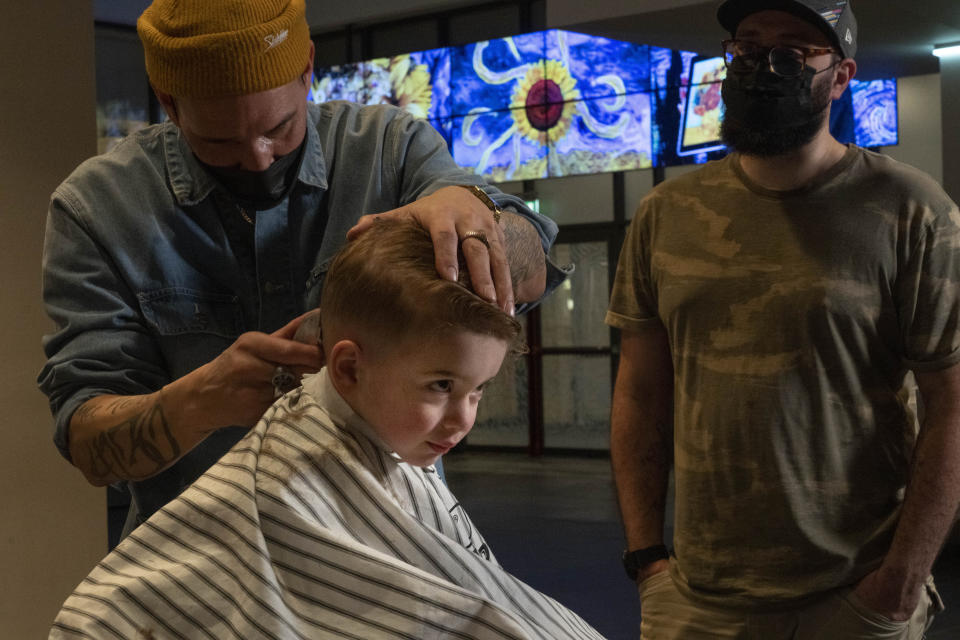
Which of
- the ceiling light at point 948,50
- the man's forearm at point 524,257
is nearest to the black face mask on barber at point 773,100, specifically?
the man's forearm at point 524,257

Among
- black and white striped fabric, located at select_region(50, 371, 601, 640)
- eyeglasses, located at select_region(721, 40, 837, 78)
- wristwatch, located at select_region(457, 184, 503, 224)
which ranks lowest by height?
black and white striped fabric, located at select_region(50, 371, 601, 640)

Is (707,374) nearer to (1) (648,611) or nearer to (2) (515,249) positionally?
(1) (648,611)

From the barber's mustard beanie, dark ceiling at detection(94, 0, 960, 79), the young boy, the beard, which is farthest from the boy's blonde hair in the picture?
dark ceiling at detection(94, 0, 960, 79)

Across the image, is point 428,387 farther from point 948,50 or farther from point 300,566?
point 948,50

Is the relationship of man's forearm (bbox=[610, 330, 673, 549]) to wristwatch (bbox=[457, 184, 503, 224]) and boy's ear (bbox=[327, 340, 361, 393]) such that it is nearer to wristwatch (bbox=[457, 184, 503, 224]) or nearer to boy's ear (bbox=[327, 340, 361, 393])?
wristwatch (bbox=[457, 184, 503, 224])

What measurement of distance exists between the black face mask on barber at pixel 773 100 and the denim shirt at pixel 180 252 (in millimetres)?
1007

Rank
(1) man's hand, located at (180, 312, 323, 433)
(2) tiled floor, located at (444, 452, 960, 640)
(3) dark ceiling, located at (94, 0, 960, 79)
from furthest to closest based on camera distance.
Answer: (2) tiled floor, located at (444, 452, 960, 640)
(3) dark ceiling, located at (94, 0, 960, 79)
(1) man's hand, located at (180, 312, 323, 433)

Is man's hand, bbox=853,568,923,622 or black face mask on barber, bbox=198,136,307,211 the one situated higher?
black face mask on barber, bbox=198,136,307,211

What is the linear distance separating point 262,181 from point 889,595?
1.45 metres

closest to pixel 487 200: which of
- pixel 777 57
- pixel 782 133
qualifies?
pixel 782 133

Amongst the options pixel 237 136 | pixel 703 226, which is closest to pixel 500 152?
pixel 703 226

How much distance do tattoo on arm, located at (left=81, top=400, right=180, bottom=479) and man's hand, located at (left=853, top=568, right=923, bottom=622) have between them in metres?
1.41

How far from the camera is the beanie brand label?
136cm

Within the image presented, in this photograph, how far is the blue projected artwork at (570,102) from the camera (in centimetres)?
965
